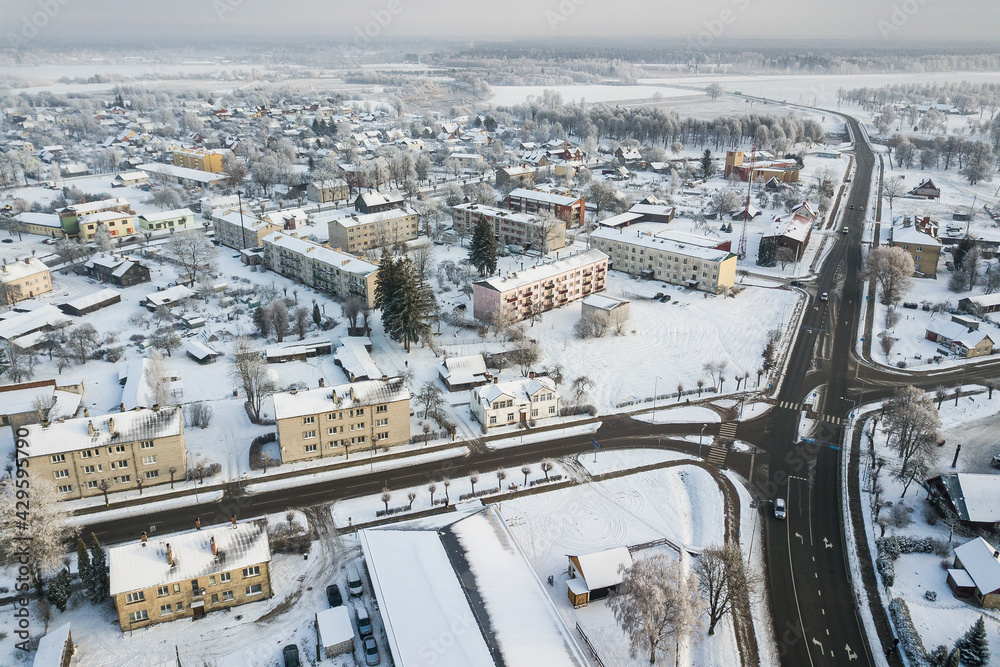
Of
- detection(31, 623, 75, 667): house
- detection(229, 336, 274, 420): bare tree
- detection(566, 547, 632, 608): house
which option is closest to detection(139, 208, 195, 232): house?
detection(229, 336, 274, 420): bare tree

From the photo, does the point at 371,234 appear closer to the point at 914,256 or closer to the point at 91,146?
the point at 914,256

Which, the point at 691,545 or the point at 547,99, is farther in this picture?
the point at 547,99

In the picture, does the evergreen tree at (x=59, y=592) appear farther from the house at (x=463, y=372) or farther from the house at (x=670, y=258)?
the house at (x=670, y=258)

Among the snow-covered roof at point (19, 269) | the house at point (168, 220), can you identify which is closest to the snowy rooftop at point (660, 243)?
the house at point (168, 220)

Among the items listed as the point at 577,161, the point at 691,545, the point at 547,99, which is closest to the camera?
the point at 691,545

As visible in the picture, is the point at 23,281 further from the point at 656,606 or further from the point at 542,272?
the point at 656,606

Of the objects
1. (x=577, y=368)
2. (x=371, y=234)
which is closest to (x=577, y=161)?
(x=371, y=234)

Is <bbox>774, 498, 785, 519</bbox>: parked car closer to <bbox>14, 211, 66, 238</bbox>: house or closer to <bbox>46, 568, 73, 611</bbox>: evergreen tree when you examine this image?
<bbox>46, 568, 73, 611</bbox>: evergreen tree

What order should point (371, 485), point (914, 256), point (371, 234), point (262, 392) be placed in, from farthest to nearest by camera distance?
point (371, 234)
point (914, 256)
point (262, 392)
point (371, 485)
